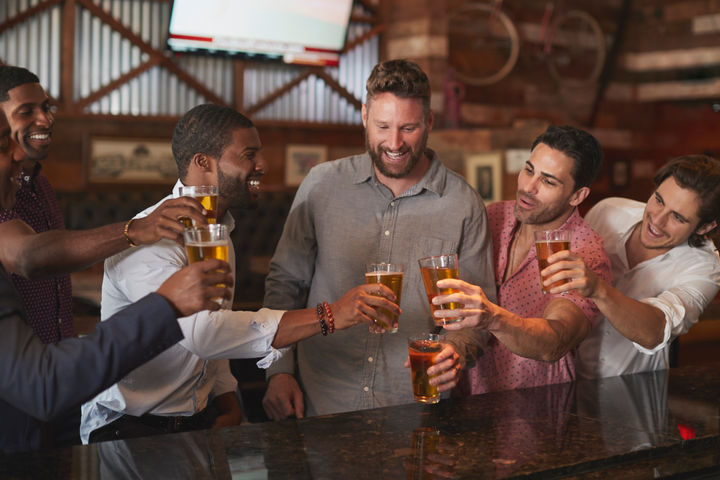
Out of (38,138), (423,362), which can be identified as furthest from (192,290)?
(38,138)

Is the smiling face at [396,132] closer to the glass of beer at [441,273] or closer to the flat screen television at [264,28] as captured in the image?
the glass of beer at [441,273]

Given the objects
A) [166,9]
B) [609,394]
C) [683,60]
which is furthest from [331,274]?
[683,60]

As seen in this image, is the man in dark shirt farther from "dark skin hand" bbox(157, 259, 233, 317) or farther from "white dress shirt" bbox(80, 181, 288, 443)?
"white dress shirt" bbox(80, 181, 288, 443)

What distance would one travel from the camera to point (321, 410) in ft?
8.01

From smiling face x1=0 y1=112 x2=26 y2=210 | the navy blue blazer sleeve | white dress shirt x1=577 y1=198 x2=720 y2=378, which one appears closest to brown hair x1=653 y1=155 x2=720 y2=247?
white dress shirt x1=577 y1=198 x2=720 y2=378

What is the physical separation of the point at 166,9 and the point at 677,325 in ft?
17.6

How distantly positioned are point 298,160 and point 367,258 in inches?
182

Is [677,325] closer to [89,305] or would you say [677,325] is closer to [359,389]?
[359,389]

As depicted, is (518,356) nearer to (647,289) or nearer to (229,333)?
(647,289)

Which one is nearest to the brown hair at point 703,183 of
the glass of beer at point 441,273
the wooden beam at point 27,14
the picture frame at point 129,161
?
the glass of beer at point 441,273

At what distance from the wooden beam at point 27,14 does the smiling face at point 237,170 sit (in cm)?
462

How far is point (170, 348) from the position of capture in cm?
191

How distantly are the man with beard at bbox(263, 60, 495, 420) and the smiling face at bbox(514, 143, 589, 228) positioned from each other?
0.51 ft

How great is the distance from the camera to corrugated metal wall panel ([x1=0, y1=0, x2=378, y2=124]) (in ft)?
19.8
